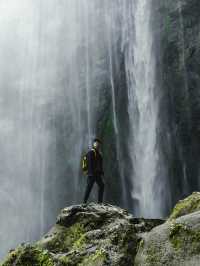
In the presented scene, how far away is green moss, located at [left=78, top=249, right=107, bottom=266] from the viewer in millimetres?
5910

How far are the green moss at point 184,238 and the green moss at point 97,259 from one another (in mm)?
1050

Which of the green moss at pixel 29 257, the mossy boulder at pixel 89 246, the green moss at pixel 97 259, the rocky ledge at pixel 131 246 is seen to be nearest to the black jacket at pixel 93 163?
the mossy boulder at pixel 89 246

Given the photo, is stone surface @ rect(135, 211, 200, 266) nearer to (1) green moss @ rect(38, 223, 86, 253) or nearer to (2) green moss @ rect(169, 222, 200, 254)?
(2) green moss @ rect(169, 222, 200, 254)

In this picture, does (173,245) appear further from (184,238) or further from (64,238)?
(64,238)

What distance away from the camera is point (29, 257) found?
272 inches

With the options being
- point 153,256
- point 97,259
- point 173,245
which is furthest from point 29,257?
point 173,245

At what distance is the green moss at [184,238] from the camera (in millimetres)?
5074

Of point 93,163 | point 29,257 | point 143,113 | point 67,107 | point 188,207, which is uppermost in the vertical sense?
point 67,107

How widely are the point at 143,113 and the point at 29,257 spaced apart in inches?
1163

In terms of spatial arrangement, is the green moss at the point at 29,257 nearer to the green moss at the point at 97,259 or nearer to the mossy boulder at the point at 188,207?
the green moss at the point at 97,259

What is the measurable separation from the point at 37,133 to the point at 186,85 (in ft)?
70.8

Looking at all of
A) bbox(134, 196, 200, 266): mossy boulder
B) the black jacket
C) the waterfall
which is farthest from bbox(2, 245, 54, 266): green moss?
the waterfall

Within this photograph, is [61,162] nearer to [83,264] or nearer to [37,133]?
[37,133]

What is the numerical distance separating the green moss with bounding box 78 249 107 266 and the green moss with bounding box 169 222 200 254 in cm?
105
